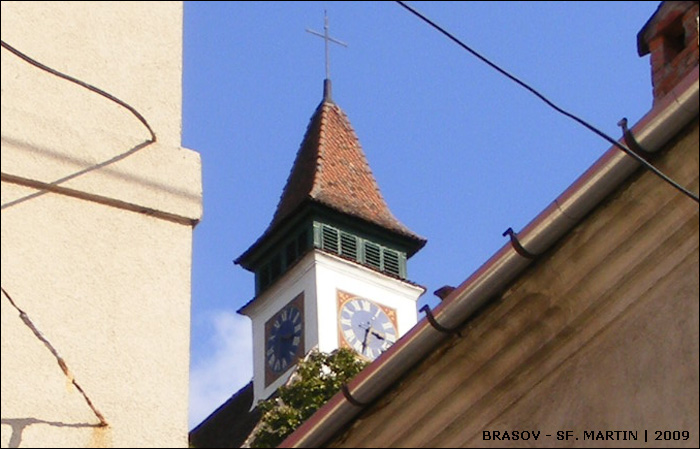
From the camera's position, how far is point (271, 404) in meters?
17.8

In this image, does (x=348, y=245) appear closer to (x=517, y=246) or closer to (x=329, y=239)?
(x=329, y=239)

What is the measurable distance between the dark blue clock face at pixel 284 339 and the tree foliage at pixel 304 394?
17.5m

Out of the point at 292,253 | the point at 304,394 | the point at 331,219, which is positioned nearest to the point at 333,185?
the point at 331,219

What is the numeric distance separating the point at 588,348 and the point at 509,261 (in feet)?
1.70

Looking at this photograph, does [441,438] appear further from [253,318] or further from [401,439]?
[253,318]

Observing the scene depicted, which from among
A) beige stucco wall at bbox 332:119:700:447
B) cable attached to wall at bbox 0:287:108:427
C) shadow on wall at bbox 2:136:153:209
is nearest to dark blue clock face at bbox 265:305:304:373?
beige stucco wall at bbox 332:119:700:447

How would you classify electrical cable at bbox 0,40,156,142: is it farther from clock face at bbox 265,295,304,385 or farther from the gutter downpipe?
clock face at bbox 265,295,304,385

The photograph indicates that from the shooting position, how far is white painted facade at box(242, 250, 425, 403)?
116ft

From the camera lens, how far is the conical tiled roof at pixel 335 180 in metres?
36.5

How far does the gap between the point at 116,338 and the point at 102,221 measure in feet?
1.39

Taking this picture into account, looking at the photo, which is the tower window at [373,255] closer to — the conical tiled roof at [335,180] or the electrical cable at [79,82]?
the conical tiled roof at [335,180]

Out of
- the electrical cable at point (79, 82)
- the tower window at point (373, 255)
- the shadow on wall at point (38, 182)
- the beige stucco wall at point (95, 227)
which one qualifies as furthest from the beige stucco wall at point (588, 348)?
the tower window at point (373, 255)

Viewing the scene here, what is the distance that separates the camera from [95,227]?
5738mm

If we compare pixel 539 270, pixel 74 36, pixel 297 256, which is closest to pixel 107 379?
pixel 74 36
